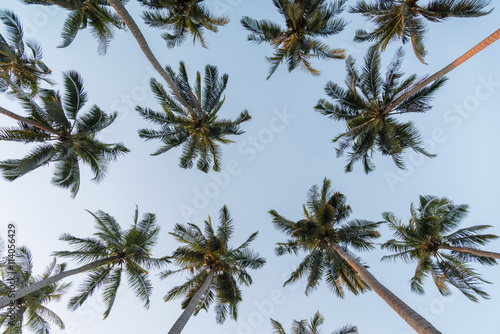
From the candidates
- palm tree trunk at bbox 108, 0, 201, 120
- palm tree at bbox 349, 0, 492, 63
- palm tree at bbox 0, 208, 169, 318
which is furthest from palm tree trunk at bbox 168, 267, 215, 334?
palm tree at bbox 349, 0, 492, 63

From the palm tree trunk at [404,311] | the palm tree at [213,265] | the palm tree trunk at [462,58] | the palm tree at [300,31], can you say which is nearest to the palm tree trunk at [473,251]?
the palm tree trunk at [404,311]

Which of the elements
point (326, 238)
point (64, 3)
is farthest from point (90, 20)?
point (326, 238)

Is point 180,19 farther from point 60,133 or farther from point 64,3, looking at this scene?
point 60,133

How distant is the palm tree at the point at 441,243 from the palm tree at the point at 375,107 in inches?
133

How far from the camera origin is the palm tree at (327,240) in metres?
14.4

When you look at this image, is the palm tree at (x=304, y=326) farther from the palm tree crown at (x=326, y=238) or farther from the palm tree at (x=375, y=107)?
the palm tree at (x=375, y=107)

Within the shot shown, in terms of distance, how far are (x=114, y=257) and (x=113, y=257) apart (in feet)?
0.20

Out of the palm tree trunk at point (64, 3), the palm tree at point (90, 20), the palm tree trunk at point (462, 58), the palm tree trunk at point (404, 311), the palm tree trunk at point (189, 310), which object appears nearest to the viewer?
the palm tree trunk at point (404, 311)

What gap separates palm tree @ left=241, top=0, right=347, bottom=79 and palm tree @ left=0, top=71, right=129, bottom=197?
387 inches

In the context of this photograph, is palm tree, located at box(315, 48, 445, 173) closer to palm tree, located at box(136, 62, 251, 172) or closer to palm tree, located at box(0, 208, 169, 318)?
palm tree, located at box(136, 62, 251, 172)

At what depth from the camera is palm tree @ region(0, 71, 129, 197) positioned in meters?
11.5

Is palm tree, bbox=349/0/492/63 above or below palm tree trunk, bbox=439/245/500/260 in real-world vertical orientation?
above

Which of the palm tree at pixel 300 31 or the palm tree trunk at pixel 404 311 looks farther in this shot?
the palm tree at pixel 300 31

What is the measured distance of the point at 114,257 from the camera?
44.2ft
